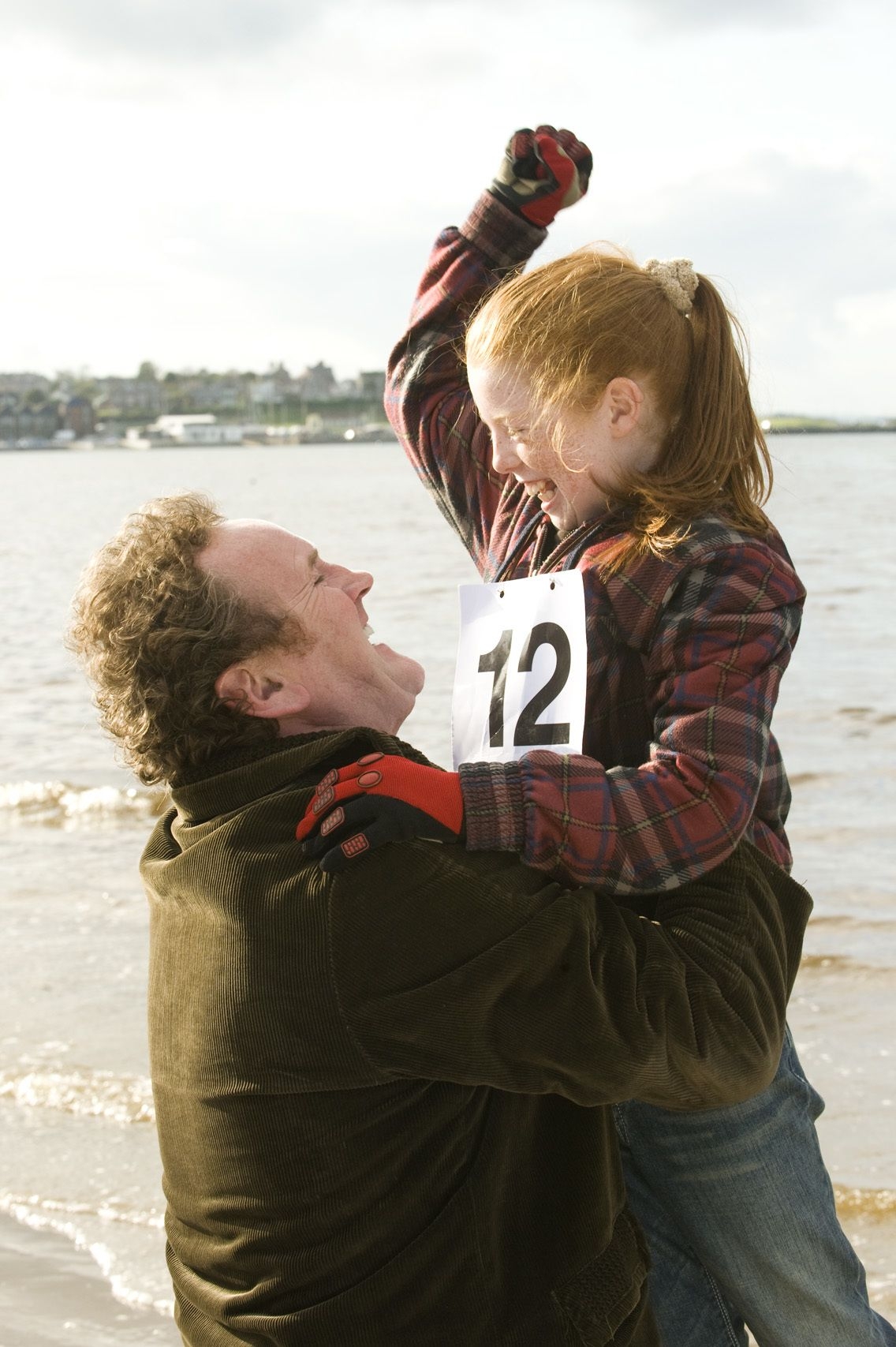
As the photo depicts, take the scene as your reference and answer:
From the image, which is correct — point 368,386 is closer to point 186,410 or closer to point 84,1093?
point 186,410

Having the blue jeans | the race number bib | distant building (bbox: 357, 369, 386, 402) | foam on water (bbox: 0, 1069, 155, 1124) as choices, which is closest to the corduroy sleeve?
the blue jeans

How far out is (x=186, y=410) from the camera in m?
154

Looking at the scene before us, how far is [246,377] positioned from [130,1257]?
6144 inches

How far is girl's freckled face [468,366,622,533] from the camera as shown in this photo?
2223mm

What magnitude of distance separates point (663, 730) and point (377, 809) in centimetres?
52

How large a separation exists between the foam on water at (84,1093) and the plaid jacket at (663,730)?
2902mm

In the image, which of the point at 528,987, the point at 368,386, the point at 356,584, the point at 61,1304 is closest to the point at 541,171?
the point at 356,584

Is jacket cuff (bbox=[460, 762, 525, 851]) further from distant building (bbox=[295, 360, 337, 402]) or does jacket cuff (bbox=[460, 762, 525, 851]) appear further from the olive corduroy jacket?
distant building (bbox=[295, 360, 337, 402])

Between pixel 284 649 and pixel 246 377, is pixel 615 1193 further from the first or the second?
pixel 246 377

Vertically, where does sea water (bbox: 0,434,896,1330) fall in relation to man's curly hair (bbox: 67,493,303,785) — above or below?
below

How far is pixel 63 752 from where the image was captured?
10.2m

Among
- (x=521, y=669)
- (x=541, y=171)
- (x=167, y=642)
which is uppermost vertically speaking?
(x=541, y=171)

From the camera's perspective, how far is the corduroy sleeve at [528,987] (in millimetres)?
1752

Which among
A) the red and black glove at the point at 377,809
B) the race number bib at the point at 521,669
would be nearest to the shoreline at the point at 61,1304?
the race number bib at the point at 521,669
